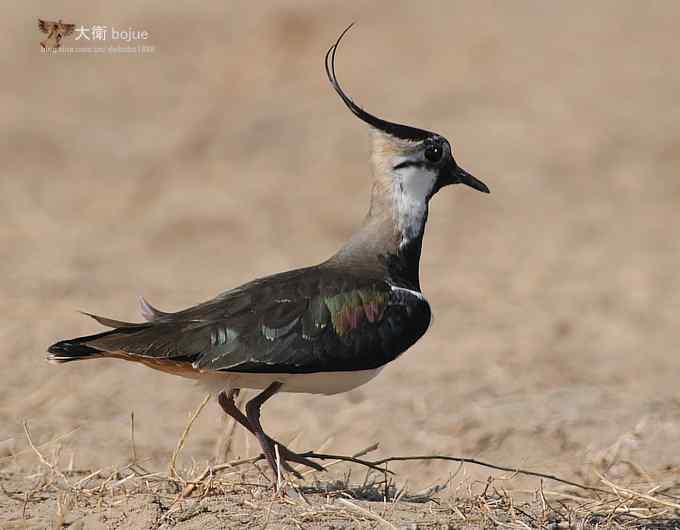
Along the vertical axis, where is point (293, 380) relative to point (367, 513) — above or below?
above

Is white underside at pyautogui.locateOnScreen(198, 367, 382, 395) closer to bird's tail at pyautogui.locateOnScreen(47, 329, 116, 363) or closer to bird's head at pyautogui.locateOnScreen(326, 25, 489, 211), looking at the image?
bird's tail at pyautogui.locateOnScreen(47, 329, 116, 363)

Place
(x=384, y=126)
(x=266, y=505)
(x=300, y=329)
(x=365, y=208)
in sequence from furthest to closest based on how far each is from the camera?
(x=365, y=208), (x=384, y=126), (x=300, y=329), (x=266, y=505)

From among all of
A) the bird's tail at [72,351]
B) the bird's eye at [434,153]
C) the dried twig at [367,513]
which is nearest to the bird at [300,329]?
the bird's tail at [72,351]

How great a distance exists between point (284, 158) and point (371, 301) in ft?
24.0

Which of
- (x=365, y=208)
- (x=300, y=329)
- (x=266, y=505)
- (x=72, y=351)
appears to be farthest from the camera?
(x=365, y=208)

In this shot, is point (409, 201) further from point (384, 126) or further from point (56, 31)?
point (56, 31)

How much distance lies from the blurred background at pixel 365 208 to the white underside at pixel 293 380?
97cm

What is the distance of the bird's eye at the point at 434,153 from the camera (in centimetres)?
537

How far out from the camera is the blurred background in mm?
7105

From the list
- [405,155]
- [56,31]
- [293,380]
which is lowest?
[293,380]

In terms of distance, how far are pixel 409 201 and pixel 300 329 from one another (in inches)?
36.3

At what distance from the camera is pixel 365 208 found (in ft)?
36.7

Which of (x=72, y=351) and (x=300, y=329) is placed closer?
(x=72, y=351)

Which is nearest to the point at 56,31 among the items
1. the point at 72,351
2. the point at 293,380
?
the point at 72,351
